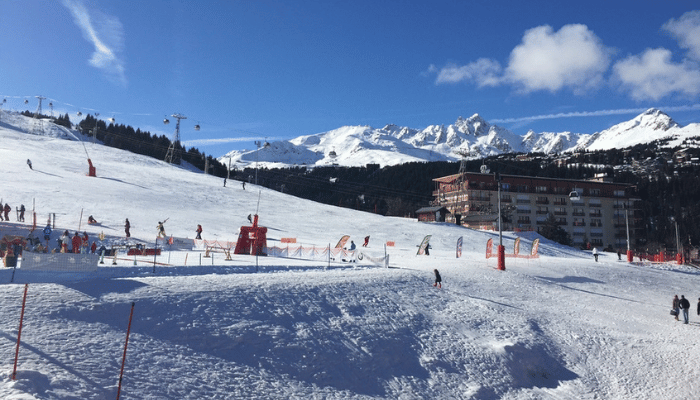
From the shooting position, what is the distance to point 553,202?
99.9 metres

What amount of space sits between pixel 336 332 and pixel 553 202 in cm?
9482

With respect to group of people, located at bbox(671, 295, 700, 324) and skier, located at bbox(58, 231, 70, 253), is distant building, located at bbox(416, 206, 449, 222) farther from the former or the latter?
skier, located at bbox(58, 231, 70, 253)

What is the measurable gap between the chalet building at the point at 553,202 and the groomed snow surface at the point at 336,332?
62.3 metres

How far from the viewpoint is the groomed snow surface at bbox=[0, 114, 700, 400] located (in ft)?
38.2

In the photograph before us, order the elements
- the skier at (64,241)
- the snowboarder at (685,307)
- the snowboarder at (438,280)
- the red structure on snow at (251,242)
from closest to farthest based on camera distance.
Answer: the snowboarder at (438,280) → the skier at (64,241) → the snowboarder at (685,307) → the red structure on snow at (251,242)

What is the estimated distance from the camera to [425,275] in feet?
82.0

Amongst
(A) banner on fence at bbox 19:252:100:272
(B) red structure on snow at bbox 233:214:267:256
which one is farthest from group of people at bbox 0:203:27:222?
(A) banner on fence at bbox 19:252:100:272

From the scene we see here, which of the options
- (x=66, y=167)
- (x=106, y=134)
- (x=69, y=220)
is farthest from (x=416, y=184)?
(x=69, y=220)

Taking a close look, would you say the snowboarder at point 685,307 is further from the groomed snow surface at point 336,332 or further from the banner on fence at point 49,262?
the banner on fence at point 49,262

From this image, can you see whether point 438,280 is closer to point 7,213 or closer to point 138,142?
point 7,213

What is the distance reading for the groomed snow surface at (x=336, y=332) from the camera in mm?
11641

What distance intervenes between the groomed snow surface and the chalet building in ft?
204

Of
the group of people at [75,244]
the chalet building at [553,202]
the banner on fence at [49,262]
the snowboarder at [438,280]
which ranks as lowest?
the snowboarder at [438,280]

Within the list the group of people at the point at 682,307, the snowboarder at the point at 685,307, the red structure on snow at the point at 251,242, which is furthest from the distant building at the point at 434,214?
the snowboarder at the point at 685,307
